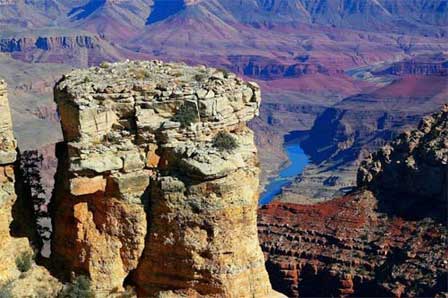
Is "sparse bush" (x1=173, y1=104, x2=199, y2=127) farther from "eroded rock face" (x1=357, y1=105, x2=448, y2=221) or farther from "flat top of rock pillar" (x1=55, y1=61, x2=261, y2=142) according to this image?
"eroded rock face" (x1=357, y1=105, x2=448, y2=221)

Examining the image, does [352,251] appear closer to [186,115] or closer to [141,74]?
[141,74]

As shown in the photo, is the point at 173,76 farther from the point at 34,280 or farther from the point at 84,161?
the point at 34,280

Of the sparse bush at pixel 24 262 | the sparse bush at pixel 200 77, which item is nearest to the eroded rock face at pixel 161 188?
the sparse bush at pixel 200 77

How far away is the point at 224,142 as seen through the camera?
53.3 feet

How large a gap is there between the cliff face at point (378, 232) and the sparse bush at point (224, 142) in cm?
2664

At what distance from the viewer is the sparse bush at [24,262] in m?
17.3

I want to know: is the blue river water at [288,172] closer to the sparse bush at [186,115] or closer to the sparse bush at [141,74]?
the sparse bush at [141,74]

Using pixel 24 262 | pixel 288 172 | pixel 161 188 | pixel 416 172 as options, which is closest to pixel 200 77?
pixel 161 188

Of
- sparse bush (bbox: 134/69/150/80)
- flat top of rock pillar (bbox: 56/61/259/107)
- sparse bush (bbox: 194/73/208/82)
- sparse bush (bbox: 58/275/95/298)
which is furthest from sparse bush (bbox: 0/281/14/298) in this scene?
sparse bush (bbox: 194/73/208/82)

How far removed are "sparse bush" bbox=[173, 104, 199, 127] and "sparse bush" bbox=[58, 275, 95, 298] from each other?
3943 millimetres

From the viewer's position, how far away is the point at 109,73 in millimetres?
17891

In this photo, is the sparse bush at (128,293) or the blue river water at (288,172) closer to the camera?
the sparse bush at (128,293)

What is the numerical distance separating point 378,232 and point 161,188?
33.4m

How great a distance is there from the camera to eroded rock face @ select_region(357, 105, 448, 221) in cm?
4934
